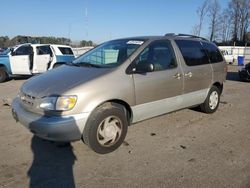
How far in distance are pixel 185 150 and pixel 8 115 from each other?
4.11m

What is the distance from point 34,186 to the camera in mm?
3490

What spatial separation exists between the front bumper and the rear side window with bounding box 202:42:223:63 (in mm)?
3678

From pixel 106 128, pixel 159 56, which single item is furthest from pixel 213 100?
pixel 106 128

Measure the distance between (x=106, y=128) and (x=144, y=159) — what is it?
73 centimetres

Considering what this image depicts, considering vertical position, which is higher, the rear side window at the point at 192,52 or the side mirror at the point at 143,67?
the rear side window at the point at 192,52

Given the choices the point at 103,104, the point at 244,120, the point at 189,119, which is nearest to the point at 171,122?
the point at 189,119

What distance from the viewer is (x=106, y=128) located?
4473mm

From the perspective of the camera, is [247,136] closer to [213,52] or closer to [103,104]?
[213,52]

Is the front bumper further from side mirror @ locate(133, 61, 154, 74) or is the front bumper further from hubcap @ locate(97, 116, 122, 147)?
side mirror @ locate(133, 61, 154, 74)

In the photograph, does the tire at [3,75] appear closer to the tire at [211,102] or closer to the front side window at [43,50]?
the front side window at [43,50]

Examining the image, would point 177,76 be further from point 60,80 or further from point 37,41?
point 37,41

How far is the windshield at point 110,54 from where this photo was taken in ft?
16.2

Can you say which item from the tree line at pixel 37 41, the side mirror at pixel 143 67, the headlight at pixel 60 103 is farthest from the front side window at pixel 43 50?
the tree line at pixel 37 41

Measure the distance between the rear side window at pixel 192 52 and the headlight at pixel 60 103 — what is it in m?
2.70
